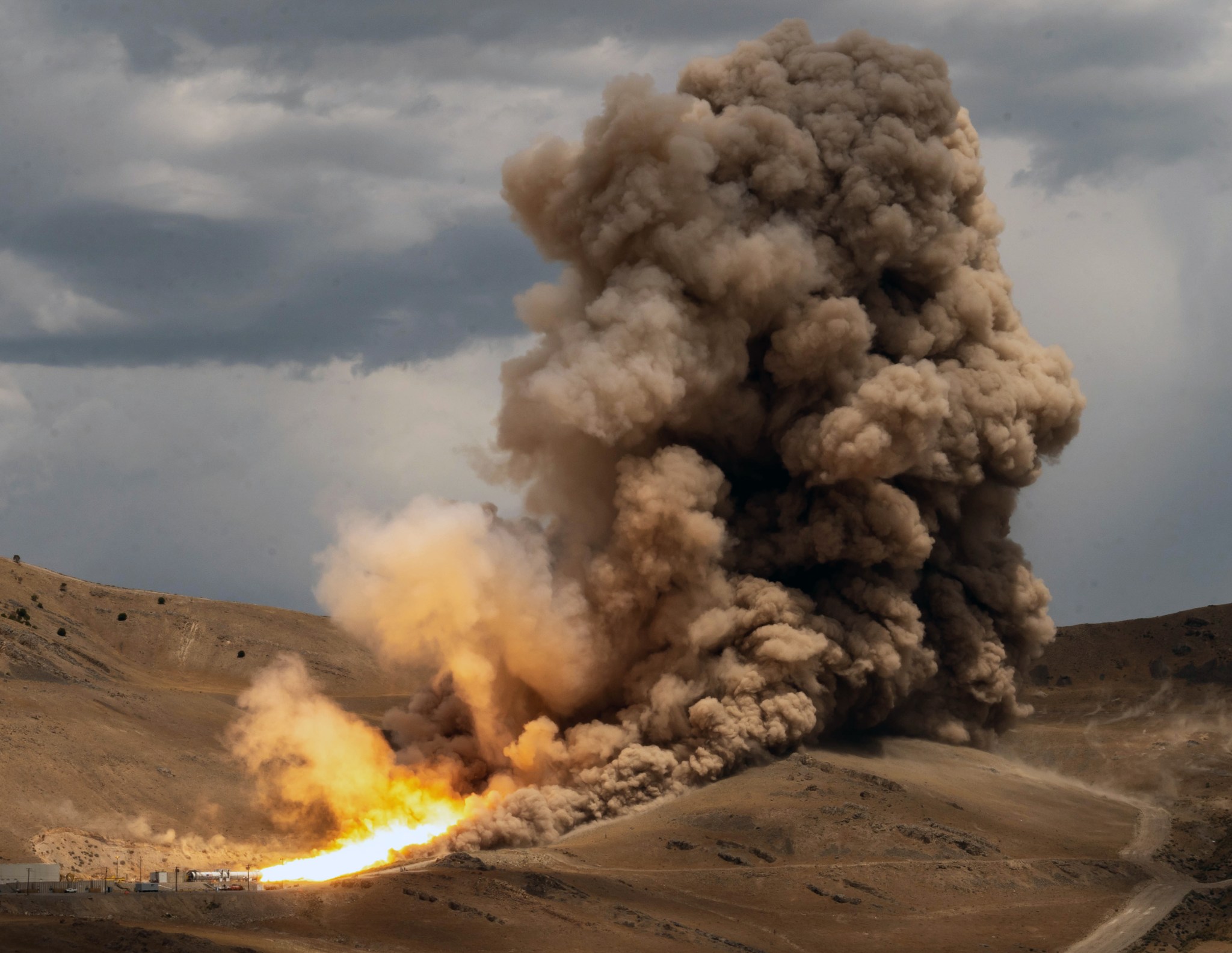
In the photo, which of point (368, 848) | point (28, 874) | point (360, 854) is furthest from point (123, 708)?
point (28, 874)

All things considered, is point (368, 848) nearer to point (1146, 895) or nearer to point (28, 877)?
point (28, 877)

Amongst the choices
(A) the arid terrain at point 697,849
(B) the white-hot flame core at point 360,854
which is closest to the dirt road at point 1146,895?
(A) the arid terrain at point 697,849

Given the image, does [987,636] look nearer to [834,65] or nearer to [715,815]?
[715,815]

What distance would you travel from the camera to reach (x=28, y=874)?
50.0 meters

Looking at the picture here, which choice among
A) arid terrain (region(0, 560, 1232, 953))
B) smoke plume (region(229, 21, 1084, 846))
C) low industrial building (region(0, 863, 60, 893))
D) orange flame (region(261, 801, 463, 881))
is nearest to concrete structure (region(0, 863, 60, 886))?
low industrial building (region(0, 863, 60, 893))

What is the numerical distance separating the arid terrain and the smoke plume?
4.47 m

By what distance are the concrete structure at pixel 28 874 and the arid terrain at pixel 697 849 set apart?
4268 mm

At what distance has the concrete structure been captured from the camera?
49344 millimetres

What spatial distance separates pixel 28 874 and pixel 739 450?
3835 cm

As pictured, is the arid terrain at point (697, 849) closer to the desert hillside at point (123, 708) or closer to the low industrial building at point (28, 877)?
the desert hillside at point (123, 708)

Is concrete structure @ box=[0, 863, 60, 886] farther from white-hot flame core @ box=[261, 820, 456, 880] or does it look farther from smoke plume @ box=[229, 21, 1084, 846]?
smoke plume @ box=[229, 21, 1084, 846]

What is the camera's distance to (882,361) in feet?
249

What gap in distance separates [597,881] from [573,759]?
14.1 meters

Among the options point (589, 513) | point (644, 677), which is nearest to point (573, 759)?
point (644, 677)
